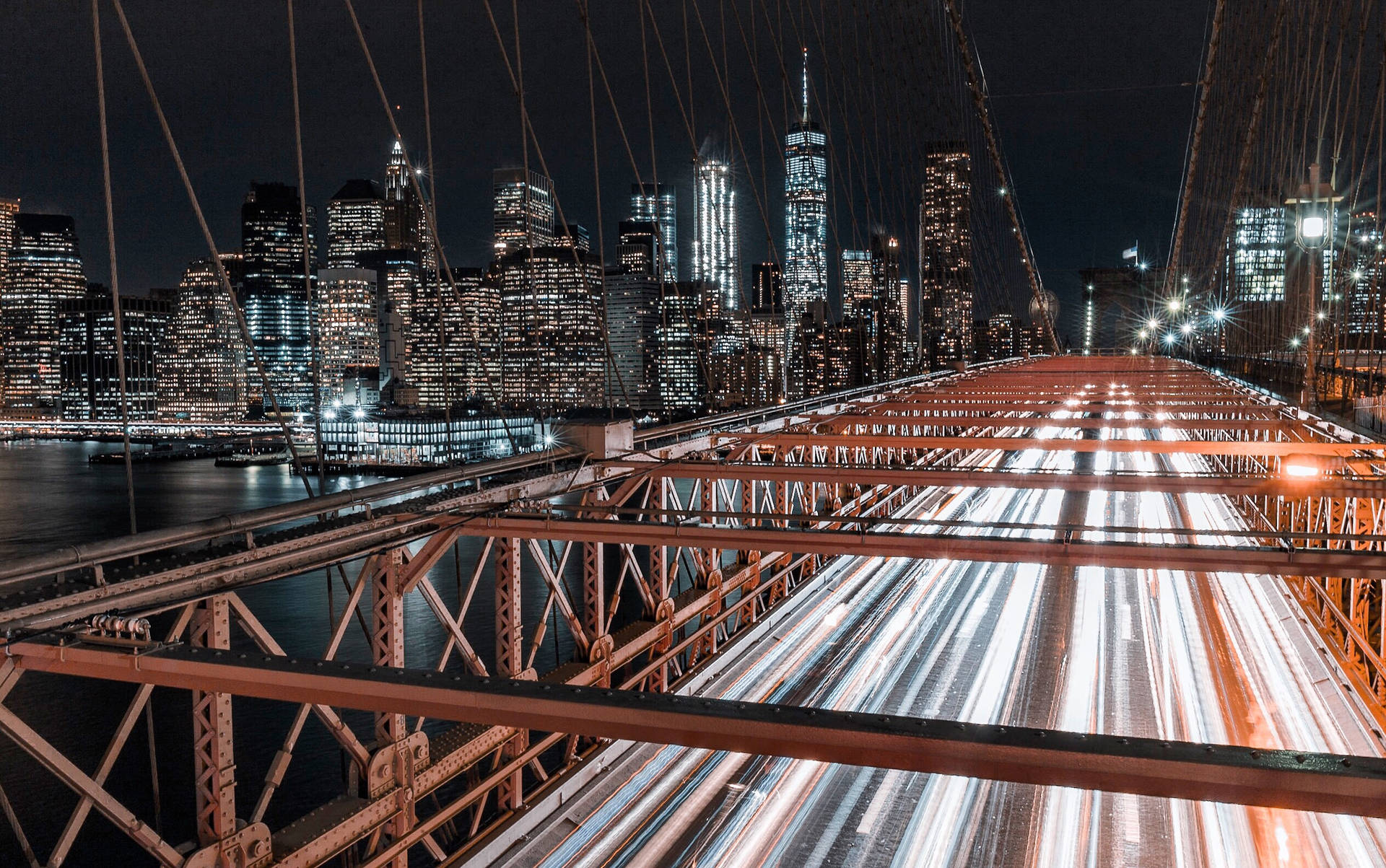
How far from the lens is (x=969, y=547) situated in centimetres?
607

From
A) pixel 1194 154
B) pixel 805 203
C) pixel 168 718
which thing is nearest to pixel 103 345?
pixel 168 718

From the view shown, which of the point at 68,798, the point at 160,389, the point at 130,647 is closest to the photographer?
the point at 130,647

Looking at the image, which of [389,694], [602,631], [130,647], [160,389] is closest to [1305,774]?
[389,694]

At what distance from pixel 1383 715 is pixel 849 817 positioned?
6.08 m

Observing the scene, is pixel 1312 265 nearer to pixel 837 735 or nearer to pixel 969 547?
pixel 969 547

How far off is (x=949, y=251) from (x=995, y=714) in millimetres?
51017

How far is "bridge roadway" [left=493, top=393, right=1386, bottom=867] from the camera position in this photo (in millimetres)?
7117

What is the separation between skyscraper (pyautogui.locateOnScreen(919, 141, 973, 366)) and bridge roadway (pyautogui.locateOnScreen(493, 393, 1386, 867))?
1201 inches

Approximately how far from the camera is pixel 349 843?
18.7ft

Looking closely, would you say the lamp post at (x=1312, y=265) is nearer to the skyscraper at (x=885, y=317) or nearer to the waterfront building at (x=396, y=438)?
the skyscraper at (x=885, y=317)

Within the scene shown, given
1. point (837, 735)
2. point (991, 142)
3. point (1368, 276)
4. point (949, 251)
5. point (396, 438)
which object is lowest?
point (396, 438)

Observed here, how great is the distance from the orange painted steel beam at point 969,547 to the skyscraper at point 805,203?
16.4 m

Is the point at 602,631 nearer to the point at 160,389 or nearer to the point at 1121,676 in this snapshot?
the point at 1121,676

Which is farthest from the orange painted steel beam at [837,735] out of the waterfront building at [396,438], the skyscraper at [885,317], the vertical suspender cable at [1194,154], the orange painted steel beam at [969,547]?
the waterfront building at [396,438]
